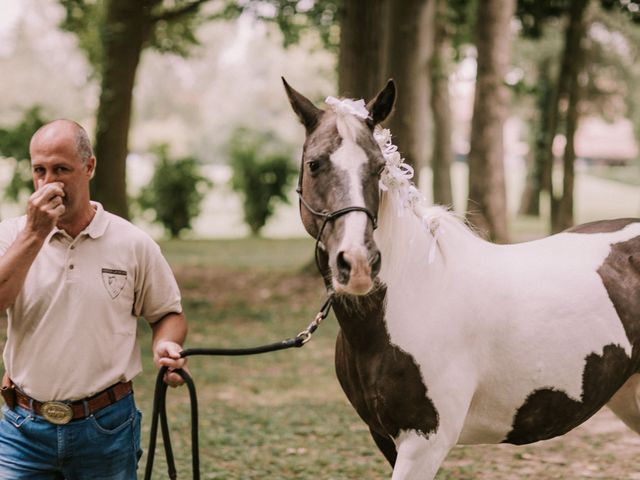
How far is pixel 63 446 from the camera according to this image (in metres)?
2.99

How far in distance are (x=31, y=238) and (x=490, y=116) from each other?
1325cm

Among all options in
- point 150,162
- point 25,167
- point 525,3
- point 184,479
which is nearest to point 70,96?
point 150,162

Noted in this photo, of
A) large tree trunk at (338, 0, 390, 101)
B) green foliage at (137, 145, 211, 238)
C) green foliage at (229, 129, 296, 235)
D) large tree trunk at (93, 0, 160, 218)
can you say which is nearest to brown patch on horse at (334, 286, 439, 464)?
large tree trunk at (338, 0, 390, 101)

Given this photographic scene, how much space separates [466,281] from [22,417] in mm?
1887

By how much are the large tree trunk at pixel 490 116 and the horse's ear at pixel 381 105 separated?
470 inches

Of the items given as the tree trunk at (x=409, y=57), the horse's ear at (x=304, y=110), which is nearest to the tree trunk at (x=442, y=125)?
the tree trunk at (x=409, y=57)

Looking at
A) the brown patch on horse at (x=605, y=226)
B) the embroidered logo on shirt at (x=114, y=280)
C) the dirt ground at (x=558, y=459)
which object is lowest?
the dirt ground at (x=558, y=459)

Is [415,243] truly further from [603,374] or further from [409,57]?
[409,57]

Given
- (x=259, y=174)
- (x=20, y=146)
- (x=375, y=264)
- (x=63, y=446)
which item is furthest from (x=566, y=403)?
(x=259, y=174)

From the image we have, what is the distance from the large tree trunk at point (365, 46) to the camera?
1230cm

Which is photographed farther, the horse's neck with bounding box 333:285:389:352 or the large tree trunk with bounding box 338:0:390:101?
the large tree trunk with bounding box 338:0:390:101

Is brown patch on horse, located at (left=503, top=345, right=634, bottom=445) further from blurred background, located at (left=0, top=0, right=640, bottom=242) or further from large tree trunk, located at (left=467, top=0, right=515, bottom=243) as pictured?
large tree trunk, located at (left=467, top=0, right=515, bottom=243)

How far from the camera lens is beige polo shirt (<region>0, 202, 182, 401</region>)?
299 cm

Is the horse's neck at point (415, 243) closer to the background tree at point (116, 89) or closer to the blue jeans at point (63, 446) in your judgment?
the blue jeans at point (63, 446)
